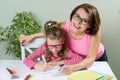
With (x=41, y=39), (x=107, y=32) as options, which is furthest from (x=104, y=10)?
(x=41, y=39)

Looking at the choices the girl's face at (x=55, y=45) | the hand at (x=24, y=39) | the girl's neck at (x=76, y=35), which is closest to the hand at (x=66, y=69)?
the girl's face at (x=55, y=45)

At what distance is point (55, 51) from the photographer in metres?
1.76

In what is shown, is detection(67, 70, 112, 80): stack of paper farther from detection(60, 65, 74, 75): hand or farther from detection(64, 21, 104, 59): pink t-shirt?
detection(64, 21, 104, 59): pink t-shirt

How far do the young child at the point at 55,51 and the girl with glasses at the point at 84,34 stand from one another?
0.24 feet

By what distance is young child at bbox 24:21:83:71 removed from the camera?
5.66ft

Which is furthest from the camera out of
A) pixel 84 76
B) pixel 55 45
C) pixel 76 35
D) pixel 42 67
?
pixel 76 35

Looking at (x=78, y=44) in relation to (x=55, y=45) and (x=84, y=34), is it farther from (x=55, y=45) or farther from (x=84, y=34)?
(x=55, y=45)

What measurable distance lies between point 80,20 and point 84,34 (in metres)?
0.16

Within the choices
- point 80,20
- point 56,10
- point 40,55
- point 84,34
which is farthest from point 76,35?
point 56,10

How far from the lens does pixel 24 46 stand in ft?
6.48

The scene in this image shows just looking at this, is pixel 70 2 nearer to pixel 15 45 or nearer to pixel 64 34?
pixel 15 45

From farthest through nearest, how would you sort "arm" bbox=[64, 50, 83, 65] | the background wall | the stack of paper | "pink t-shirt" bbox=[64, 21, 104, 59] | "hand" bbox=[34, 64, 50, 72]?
the background wall → "pink t-shirt" bbox=[64, 21, 104, 59] → "arm" bbox=[64, 50, 83, 65] → "hand" bbox=[34, 64, 50, 72] → the stack of paper

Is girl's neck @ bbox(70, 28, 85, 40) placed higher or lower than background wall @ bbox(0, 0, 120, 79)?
lower

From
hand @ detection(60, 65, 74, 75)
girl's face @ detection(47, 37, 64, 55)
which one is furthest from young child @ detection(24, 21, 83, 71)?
hand @ detection(60, 65, 74, 75)
